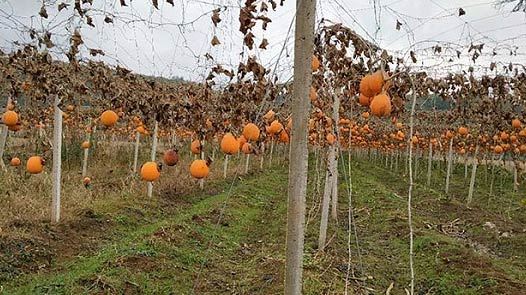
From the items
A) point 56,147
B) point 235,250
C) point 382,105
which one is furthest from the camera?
point 235,250

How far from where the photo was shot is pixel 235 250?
27.7ft

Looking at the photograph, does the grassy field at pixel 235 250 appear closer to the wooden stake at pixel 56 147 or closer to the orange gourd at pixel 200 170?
the orange gourd at pixel 200 170

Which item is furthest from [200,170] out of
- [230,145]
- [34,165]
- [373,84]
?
[34,165]

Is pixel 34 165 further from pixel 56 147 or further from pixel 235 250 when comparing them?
pixel 235 250

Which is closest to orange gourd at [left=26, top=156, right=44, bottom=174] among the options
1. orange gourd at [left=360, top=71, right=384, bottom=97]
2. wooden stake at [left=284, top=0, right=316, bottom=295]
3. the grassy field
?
the grassy field

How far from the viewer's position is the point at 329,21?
120 inches

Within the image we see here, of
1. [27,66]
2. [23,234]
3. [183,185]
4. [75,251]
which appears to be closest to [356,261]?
[75,251]

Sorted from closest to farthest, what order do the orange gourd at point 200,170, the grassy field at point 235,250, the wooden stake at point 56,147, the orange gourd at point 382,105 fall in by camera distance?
the orange gourd at point 382,105, the orange gourd at point 200,170, the grassy field at point 235,250, the wooden stake at point 56,147

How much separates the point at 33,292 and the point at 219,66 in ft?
11.1

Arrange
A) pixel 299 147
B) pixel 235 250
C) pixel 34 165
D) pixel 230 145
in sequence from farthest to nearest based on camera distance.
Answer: pixel 235 250 < pixel 34 165 < pixel 230 145 < pixel 299 147

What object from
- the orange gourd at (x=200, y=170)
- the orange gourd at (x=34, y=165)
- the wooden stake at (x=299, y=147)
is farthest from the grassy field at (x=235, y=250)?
the orange gourd at (x=34, y=165)

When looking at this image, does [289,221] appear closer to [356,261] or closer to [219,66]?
[219,66]

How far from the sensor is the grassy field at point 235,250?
6031mm

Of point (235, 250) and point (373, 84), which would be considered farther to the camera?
point (235, 250)
